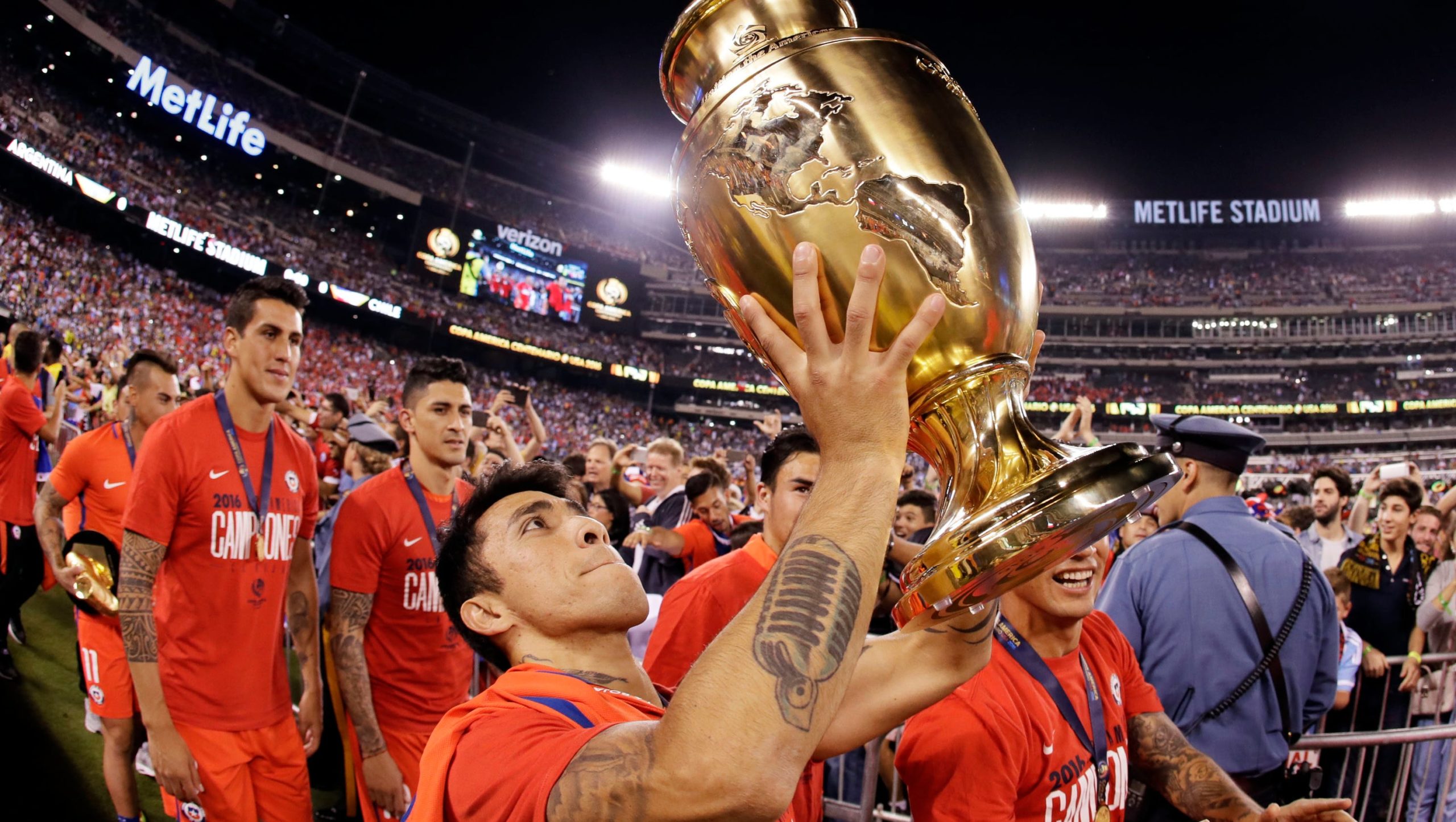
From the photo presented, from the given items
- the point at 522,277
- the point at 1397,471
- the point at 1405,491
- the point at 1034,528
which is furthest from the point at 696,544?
the point at 522,277

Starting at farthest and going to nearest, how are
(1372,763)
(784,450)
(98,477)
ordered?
1. (98,477)
2. (1372,763)
3. (784,450)

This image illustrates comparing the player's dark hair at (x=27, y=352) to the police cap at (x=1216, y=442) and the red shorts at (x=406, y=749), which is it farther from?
the police cap at (x=1216, y=442)

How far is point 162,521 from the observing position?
2.72 meters

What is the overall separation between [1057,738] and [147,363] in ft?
15.2

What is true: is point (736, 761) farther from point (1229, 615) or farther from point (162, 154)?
point (162, 154)

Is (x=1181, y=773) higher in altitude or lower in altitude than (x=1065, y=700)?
lower

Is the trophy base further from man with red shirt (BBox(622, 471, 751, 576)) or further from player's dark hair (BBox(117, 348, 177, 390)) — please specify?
player's dark hair (BBox(117, 348, 177, 390))

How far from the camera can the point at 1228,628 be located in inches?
113

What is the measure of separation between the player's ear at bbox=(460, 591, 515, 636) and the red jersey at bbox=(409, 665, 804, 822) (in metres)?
0.18

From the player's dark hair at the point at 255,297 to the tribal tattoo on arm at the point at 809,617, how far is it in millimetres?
2627

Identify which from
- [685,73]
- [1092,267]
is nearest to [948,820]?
[685,73]

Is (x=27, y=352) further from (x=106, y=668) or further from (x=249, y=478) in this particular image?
(x=249, y=478)

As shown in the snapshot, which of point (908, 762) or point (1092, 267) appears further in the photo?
point (1092, 267)

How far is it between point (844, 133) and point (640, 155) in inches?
1582
